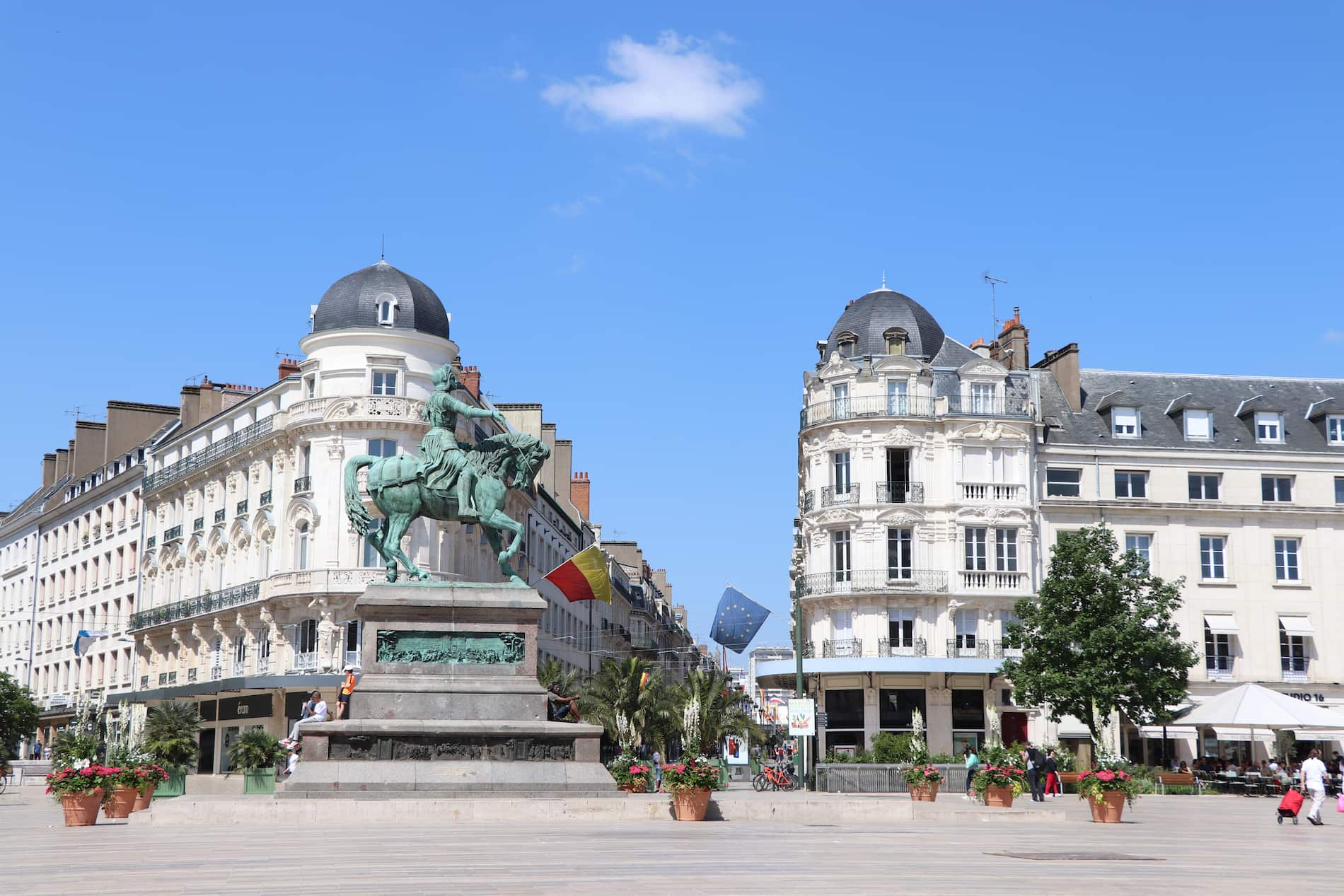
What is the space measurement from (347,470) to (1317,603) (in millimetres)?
40334

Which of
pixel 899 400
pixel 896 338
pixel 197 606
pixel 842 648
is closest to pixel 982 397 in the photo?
pixel 899 400

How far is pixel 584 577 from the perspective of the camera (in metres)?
41.5

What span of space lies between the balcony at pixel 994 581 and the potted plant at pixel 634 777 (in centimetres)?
2686

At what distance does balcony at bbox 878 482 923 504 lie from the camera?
172ft

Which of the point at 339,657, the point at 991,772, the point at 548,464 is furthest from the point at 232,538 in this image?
the point at 991,772

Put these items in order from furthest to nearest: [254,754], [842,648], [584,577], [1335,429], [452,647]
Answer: [1335,429], [842,648], [584,577], [254,754], [452,647]

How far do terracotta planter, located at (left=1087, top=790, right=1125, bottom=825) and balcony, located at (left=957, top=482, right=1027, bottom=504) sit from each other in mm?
28329

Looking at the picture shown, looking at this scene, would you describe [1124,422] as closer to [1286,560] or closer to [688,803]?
[1286,560]

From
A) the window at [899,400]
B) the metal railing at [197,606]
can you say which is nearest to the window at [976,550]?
the window at [899,400]

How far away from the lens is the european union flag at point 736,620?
55781 millimetres

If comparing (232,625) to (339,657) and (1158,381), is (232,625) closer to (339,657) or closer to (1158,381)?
(339,657)

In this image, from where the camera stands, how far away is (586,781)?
2261 cm

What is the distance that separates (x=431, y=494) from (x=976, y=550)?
31.1 metres

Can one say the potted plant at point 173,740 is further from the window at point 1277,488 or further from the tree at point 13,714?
the window at point 1277,488
